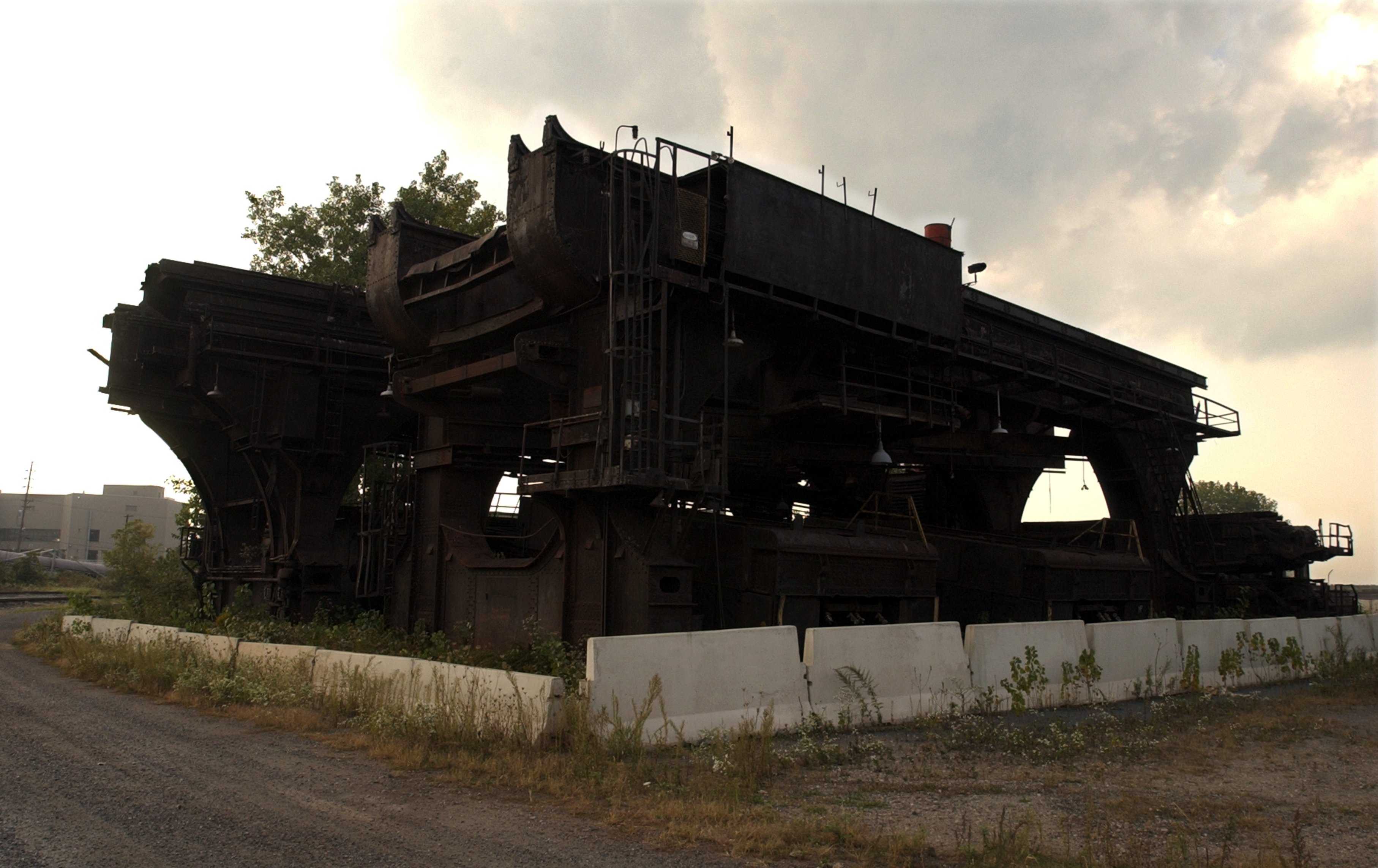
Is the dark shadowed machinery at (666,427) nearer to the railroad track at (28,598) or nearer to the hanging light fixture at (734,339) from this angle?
the hanging light fixture at (734,339)

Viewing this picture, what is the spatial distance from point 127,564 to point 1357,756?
40789 mm

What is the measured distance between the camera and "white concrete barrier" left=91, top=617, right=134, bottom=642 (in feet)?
54.6

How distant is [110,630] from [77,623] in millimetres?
1942

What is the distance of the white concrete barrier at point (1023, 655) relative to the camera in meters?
11.4

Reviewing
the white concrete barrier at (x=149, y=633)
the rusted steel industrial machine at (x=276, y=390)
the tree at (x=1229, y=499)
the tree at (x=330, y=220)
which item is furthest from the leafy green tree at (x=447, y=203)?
the tree at (x=1229, y=499)

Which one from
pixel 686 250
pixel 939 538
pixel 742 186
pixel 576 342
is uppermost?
pixel 742 186

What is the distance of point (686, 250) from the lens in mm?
14344

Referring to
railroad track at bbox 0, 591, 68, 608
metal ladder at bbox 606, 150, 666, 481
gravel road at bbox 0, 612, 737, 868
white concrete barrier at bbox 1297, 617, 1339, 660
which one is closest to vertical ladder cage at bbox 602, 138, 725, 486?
metal ladder at bbox 606, 150, 666, 481

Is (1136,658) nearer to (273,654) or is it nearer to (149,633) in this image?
(273,654)

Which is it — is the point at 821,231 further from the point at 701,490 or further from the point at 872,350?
the point at 701,490

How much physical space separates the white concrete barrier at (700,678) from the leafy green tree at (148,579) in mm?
14817

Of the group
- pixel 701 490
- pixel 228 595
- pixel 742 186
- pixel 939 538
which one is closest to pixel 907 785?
pixel 701 490

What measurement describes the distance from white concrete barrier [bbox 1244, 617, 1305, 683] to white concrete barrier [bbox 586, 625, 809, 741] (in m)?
9.80

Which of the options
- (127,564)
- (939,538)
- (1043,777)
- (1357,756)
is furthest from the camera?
(127,564)
